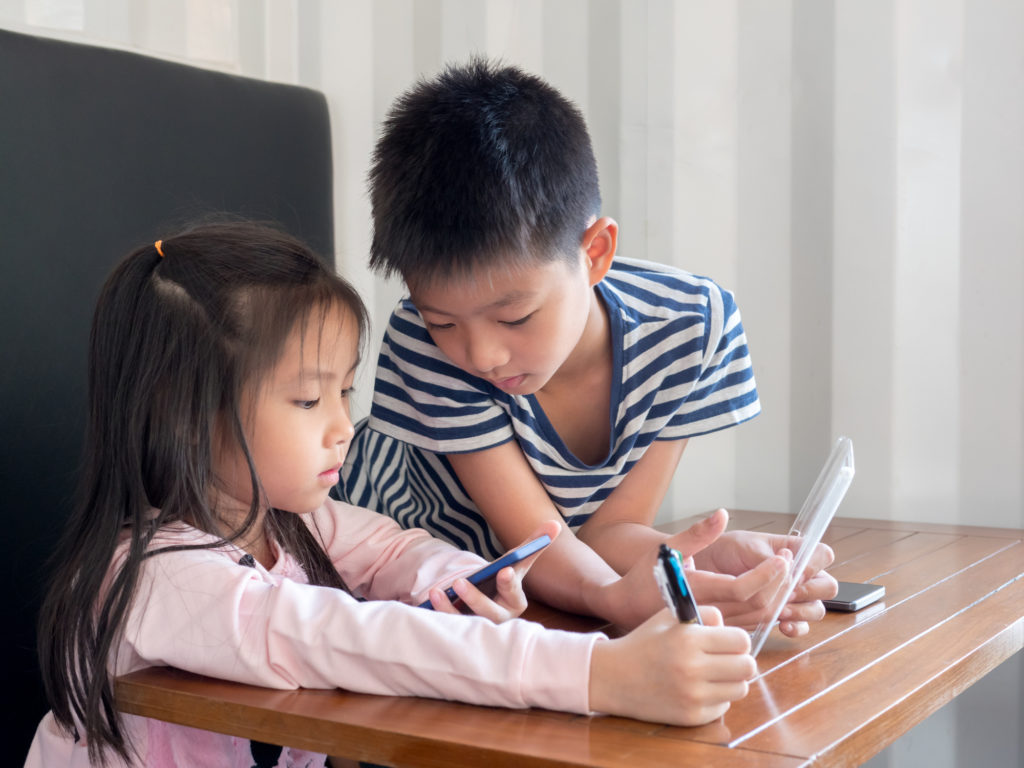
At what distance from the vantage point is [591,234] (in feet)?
3.67

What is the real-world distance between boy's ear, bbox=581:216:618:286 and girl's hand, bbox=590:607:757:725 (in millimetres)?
524

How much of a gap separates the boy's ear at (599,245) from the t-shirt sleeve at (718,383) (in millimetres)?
167

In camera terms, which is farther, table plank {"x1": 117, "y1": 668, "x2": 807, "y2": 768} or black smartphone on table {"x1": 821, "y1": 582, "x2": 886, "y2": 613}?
black smartphone on table {"x1": 821, "y1": 582, "x2": 886, "y2": 613}

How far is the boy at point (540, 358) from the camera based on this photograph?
1.00 metres

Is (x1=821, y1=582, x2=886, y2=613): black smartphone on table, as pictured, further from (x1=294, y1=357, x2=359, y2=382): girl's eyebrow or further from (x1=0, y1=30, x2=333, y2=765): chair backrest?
(x1=0, y1=30, x2=333, y2=765): chair backrest

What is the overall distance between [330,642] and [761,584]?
1.07 feet

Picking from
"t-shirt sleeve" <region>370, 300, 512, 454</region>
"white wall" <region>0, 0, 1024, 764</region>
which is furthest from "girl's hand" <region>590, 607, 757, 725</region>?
"white wall" <region>0, 0, 1024, 764</region>

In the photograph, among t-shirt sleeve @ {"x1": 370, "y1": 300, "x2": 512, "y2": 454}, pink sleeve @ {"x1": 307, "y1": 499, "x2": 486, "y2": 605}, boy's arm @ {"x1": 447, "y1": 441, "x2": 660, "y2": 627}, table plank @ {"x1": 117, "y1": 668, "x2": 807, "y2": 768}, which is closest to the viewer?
table plank @ {"x1": 117, "y1": 668, "x2": 807, "y2": 768}

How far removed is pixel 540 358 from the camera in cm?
106

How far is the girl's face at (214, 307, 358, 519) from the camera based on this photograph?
3.16ft

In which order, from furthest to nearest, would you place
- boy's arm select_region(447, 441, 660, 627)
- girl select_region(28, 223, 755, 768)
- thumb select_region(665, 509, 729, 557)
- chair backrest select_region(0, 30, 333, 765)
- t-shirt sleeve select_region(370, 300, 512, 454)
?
chair backrest select_region(0, 30, 333, 765) < t-shirt sleeve select_region(370, 300, 512, 454) < boy's arm select_region(447, 441, 660, 627) < thumb select_region(665, 509, 729, 557) < girl select_region(28, 223, 755, 768)

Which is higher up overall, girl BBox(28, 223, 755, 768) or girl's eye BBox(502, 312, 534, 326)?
girl's eye BBox(502, 312, 534, 326)

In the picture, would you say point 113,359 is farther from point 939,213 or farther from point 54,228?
point 939,213

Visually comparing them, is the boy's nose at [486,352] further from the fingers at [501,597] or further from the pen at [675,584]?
the pen at [675,584]
